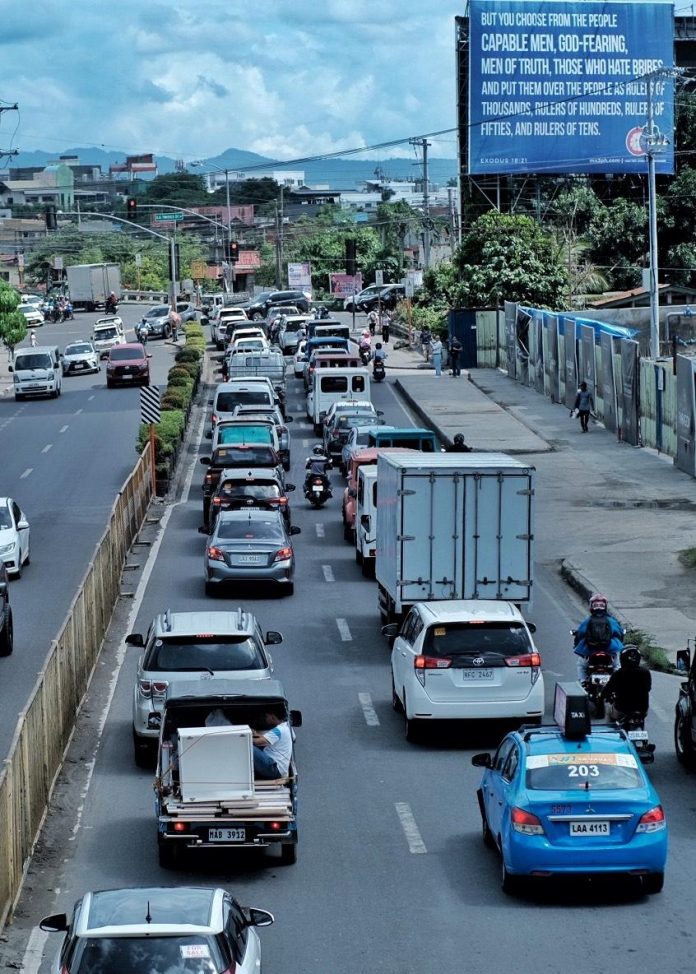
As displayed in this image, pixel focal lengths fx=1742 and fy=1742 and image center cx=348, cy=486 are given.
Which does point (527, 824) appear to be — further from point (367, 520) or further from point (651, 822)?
point (367, 520)

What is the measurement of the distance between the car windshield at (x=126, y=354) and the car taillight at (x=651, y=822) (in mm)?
57266

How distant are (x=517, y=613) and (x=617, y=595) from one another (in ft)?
30.9

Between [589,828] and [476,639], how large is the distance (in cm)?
606

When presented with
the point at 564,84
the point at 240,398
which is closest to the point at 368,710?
the point at 240,398

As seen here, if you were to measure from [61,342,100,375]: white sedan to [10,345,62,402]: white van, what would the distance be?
8.70 m

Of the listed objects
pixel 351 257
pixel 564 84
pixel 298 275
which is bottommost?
pixel 298 275

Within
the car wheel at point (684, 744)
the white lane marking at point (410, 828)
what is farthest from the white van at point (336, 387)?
the white lane marking at point (410, 828)

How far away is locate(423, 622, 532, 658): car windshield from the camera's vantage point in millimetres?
19969

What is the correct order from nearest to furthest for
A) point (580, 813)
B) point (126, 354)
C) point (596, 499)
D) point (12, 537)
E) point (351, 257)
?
point (580, 813) < point (12, 537) < point (596, 499) < point (126, 354) < point (351, 257)

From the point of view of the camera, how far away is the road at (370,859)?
1330 centimetres

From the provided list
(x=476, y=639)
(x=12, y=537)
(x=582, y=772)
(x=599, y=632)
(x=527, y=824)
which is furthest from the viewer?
(x=12, y=537)

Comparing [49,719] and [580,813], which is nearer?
[580,813]

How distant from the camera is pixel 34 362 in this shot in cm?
6769

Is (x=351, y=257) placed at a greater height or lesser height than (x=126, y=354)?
greater
